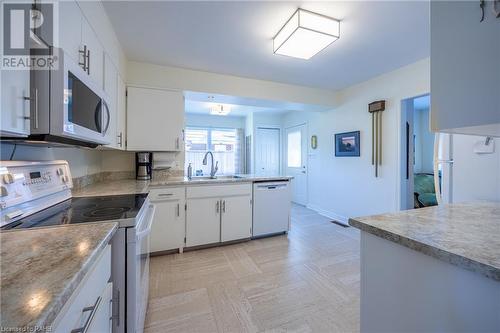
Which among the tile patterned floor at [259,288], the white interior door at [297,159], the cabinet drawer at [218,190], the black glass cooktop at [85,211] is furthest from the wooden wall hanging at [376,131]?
the black glass cooktop at [85,211]

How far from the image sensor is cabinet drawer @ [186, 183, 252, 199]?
258 centimetres

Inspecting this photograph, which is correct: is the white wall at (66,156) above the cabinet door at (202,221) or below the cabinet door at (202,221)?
above

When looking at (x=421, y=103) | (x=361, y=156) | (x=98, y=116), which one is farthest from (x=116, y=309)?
Answer: (x=421, y=103)

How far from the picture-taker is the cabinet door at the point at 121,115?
220 cm

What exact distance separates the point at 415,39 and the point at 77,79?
295 centimetres

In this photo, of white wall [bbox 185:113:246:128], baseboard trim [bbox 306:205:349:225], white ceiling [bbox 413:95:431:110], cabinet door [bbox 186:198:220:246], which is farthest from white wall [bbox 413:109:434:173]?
cabinet door [bbox 186:198:220:246]

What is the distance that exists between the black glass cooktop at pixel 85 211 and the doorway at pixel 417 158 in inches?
68.4

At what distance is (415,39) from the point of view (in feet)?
7.10

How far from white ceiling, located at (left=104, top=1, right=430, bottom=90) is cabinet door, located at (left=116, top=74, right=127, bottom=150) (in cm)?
45

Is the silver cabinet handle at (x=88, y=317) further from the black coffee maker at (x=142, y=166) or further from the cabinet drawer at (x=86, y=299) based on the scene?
the black coffee maker at (x=142, y=166)

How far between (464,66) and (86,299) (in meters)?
1.39

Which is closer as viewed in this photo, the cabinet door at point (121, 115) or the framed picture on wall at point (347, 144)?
the cabinet door at point (121, 115)

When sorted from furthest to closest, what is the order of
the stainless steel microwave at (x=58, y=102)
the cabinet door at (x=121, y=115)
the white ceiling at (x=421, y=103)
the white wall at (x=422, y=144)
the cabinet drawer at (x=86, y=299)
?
the white wall at (x=422, y=144)
the white ceiling at (x=421, y=103)
the cabinet door at (x=121, y=115)
the stainless steel microwave at (x=58, y=102)
the cabinet drawer at (x=86, y=299)

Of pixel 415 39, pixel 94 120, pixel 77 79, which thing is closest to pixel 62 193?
pixel 94 120
